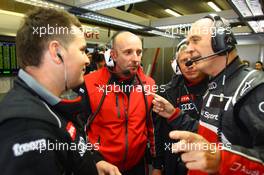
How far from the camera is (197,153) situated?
2.51 ft

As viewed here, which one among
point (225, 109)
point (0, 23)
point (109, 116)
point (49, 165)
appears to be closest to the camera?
point (49, 165)

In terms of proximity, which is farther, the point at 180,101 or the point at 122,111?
the point at 180,101

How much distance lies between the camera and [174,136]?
78 centimetres

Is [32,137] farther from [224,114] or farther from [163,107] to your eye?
[163,107]

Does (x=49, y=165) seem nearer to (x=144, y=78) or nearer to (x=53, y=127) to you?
(x=53, y=127)

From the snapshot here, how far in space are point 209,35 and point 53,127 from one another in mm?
956

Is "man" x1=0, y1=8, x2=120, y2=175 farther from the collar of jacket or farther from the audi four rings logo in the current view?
the audi four rings logo

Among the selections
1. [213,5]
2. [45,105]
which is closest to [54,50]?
[45,105]

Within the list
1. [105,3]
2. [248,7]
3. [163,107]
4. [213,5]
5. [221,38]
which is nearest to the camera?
[221,38]

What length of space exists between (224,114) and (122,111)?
2.50 ft

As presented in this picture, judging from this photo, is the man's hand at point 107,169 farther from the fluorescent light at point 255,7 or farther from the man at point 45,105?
the fluorescent light at point 255,7

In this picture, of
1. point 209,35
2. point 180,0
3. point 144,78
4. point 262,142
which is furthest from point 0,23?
point 180,0

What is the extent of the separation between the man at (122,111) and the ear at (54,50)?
74 centimetres

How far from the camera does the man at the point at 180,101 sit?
173 cm
